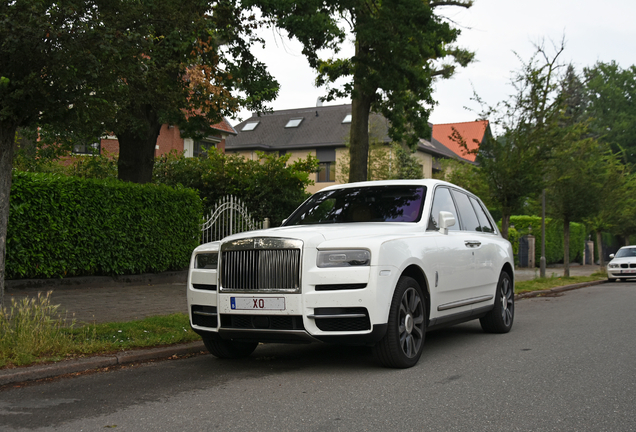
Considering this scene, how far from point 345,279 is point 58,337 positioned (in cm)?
306

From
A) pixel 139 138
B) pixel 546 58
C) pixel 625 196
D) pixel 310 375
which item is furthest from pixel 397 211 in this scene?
pixel 625 196

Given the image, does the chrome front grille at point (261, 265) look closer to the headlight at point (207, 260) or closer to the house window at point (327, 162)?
the headlight at point (207, 260)

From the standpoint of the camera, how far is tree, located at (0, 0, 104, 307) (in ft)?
21.5

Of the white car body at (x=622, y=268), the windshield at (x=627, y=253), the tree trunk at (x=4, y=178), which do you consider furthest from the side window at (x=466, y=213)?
the windshield at (x=627, y=253)

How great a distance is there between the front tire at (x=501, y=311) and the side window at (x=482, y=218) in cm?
65

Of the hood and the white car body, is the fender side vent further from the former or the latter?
the white car body

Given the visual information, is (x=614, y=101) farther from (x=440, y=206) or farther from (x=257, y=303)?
(x=257, y=303)

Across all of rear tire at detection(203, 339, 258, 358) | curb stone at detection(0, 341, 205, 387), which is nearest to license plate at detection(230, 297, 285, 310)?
rear tire at detection(203, 339, 258, 358)

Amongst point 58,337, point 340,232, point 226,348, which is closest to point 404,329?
point 340,232

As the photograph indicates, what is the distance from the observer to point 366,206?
7.49 meters

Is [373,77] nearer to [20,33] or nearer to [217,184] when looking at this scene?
[217,184]

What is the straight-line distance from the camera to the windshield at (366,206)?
7.27 meters

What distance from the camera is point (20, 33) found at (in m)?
6.50

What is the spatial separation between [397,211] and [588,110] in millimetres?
75174
